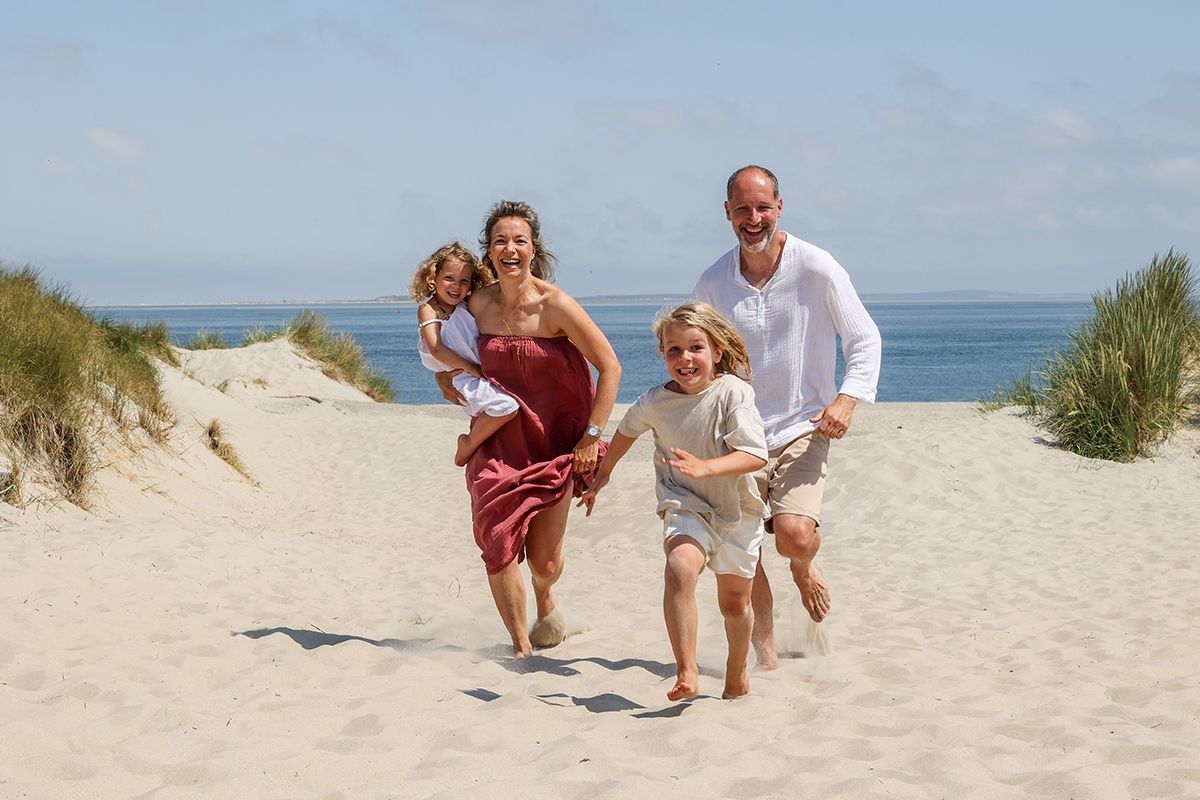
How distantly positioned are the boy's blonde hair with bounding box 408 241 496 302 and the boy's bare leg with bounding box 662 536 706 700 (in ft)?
5.86

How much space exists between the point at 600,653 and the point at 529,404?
1215mm

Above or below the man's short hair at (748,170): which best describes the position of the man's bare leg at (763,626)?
below

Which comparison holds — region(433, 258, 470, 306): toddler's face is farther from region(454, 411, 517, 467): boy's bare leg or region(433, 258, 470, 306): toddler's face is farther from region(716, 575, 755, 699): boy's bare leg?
region(716, 575, 755, 699): boy's bare leg

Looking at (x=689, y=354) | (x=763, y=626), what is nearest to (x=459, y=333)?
(x=689, y=354)

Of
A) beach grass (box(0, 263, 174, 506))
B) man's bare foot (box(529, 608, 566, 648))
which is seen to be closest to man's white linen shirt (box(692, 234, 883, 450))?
man's bare foot (box(529, 608, 566, 648))

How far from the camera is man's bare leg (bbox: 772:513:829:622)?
4703 millimetres

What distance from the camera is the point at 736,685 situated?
4500 millimetres

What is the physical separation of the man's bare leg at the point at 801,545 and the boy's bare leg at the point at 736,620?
364 mm

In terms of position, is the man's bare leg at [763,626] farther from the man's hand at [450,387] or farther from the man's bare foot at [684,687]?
the man's hand at [450,387]

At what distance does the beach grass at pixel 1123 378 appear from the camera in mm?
12008

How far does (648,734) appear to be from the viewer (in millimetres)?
3992

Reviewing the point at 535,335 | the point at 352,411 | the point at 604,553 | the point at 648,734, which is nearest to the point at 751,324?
the point at 535,335

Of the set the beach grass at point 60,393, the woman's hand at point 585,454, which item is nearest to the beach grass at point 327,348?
the beach grass at point 60,393

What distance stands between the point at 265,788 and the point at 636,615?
332 cm
